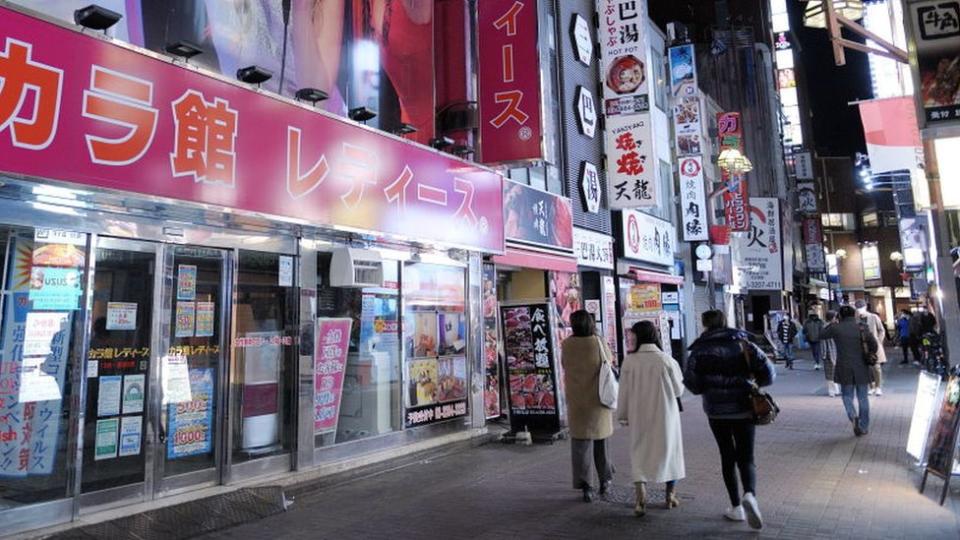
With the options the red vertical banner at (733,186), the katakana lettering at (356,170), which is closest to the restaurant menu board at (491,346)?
the katakana lettering at (356,170)

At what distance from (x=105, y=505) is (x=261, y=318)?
259 cm

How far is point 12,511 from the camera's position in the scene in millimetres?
5176

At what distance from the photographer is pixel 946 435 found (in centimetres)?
653

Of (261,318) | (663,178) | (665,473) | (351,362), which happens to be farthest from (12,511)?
(663,178)

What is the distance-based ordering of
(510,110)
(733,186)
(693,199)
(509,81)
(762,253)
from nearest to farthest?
(510,110), (509,81), (693,199), (733,186), (762,253)

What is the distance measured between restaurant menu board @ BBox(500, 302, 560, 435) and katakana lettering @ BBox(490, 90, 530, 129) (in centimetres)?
316

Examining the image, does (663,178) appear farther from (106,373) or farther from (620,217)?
(106,373)

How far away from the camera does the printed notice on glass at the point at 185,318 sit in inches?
268

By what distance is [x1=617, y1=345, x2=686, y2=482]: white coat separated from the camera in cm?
607

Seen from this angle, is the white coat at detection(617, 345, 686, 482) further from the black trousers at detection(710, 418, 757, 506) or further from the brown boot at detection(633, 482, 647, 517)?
the black trousers at detection(710, 418, 757, 506)

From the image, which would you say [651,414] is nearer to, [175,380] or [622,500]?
[622,500]

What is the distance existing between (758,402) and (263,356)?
556 cm

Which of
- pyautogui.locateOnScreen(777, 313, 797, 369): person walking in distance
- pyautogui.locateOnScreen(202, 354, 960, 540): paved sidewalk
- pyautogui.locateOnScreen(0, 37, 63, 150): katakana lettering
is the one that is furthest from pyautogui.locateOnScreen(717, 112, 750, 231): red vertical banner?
pyautogui.locateOnScreen(0, 37, 63, 150): katakana lettering

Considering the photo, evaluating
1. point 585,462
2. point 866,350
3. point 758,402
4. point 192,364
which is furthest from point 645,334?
point 866,350
